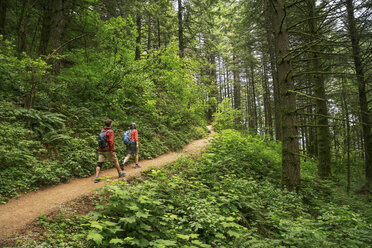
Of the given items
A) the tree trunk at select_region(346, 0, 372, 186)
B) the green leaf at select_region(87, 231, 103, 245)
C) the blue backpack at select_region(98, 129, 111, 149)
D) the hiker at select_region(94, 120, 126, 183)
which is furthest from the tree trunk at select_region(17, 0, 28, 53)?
the tree trunk at select_region(346, 0, 372, 186)

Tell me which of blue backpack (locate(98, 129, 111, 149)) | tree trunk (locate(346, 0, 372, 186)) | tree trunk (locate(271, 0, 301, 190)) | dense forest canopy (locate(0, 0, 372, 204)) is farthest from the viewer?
tree trunk (locate(346, 0, 372, 186))

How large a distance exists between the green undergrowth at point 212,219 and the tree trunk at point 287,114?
587 millimetres

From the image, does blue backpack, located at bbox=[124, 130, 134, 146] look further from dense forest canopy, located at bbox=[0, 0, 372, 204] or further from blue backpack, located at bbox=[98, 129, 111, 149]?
blue backpack, located at bbox=[98, 129, 111, 149]

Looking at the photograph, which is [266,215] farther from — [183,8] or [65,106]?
[183,8]

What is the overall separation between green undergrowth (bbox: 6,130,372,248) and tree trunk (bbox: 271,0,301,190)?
1.93 feet

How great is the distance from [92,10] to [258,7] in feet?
33.9

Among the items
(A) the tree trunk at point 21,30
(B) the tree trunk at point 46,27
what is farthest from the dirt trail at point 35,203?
(A) the tree trunk at point 21,30

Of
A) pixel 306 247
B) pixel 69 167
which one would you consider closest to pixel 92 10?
pixel 69 167

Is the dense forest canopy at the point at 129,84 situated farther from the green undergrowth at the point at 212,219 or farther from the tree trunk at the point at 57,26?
the green undergrowth at the point at 212,219

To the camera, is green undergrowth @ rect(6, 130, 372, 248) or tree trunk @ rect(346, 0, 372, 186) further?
tree trunk @ rect(346, 0, 372, 186)

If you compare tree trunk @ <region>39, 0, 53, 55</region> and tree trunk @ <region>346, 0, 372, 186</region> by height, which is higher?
tree trunk @ <region>39, 0, 53, 55</region>

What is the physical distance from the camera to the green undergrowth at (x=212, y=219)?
3086 millimetres

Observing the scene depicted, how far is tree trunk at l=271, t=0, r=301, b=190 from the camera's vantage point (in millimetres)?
5465

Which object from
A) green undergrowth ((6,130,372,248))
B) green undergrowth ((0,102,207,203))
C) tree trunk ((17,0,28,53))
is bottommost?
green undergrowth ((6,130,372,248))
